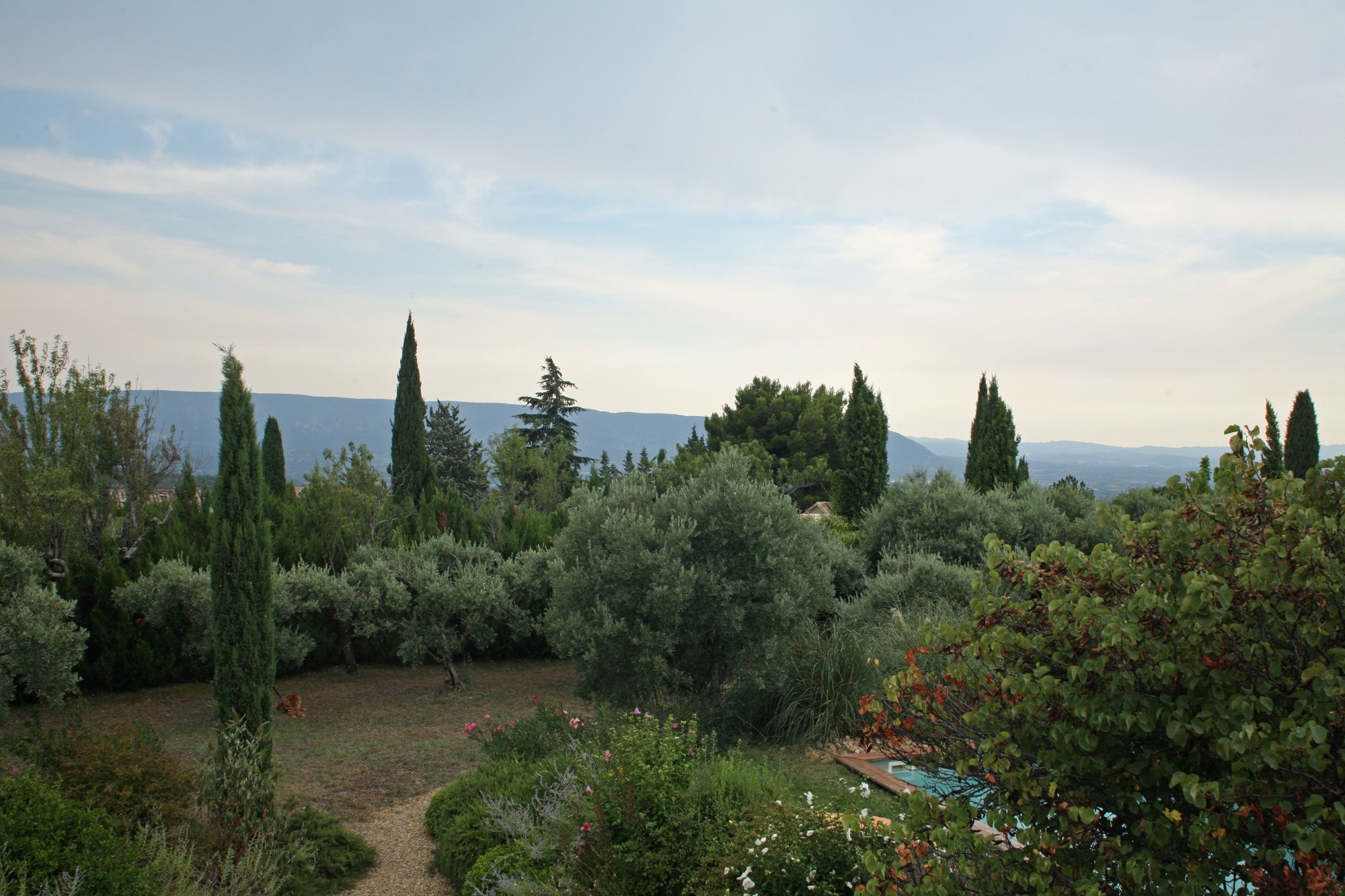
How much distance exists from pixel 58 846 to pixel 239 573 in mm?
3423

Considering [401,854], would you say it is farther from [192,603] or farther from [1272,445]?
[1272,445]

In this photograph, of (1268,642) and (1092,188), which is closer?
(1268,642)

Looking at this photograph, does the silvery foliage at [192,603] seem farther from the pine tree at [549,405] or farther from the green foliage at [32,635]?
the pine tree at [549,405]

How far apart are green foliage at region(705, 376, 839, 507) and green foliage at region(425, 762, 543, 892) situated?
27.8 m

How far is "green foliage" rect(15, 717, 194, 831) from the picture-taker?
4801mm

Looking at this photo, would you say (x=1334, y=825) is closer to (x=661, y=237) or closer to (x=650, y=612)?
(x=650, y=612)

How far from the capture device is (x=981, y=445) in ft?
72.9

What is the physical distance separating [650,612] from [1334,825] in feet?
18.5

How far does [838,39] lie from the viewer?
29.2ft

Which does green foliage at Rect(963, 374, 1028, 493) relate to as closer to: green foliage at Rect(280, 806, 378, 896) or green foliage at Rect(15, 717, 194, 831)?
green foliage at Rect(280, 806, 378, 896)

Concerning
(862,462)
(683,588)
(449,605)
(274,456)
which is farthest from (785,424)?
(683,588)

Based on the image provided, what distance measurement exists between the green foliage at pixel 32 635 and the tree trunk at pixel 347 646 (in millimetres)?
3521

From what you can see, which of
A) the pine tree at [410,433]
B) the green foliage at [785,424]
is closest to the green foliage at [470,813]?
the pine tree at [410,433]

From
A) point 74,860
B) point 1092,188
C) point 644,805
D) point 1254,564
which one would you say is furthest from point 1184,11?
point 74,860
